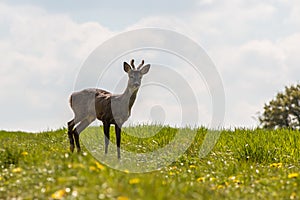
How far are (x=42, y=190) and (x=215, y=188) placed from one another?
299cm

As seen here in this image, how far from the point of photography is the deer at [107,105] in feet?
43.8

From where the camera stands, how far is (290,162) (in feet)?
47.6

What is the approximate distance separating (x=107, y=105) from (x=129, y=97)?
2.12 feet

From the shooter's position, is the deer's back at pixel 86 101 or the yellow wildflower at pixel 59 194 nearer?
the yellow wildflower at pixel 59 194

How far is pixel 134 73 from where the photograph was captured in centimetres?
1316

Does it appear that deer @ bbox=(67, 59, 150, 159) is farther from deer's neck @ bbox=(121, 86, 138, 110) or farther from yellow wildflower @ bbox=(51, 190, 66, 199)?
yellow wildflower @ bbox=(51, 190, 66, 199)

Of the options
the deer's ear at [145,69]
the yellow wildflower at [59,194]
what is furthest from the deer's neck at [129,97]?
the yellow wildflower at [59,194]

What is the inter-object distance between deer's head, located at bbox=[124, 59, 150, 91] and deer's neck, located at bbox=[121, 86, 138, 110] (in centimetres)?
17

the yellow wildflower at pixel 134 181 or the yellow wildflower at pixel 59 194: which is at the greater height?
the yellow wildflower at pixel 134 181

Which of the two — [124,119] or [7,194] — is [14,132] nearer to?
[124,119]

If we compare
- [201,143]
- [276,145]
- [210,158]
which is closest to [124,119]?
[210,158]

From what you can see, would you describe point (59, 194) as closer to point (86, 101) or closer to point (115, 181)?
point (115, 181)

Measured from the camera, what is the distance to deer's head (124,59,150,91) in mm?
13156

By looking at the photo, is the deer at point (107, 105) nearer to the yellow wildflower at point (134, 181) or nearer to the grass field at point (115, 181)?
the grass field at point (115, 181)
